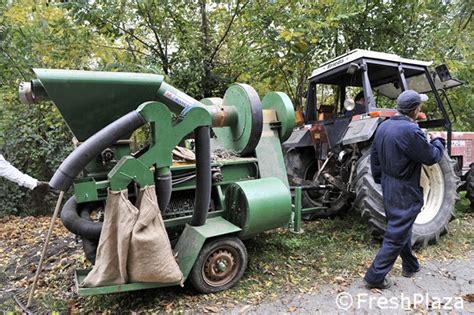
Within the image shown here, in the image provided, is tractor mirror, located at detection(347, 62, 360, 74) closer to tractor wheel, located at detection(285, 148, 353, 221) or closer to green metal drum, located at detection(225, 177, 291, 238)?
tractor wheel, located at detection(285, 148, 353, 221)

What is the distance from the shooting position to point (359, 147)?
4.02 metres

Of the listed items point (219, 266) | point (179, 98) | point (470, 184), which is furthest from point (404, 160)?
point (470, 184)

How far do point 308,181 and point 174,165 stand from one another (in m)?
2.41

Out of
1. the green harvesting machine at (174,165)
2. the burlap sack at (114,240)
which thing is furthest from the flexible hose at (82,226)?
the burlap sack at (114,240)

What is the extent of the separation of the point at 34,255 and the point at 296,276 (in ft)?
10.0

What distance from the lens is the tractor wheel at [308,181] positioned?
4480mm

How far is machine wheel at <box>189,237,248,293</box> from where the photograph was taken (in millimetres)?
2801

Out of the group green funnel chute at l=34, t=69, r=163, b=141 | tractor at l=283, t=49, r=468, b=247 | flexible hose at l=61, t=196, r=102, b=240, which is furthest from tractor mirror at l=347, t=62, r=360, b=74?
flexible hose at l=61, t=196, r=102, b=240

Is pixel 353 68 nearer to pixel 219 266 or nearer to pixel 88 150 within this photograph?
pixel 219 266

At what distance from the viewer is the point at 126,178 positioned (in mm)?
2400

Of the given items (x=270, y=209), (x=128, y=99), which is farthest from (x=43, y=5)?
(x=270, y=209)

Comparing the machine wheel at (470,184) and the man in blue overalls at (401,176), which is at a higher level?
the man in blue overalls at (401,176)

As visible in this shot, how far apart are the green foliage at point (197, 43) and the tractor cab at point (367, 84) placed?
1151 mm

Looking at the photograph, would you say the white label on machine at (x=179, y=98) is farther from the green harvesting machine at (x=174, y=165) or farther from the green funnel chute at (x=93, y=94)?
the green funnel chute at (x=93, y=94)
